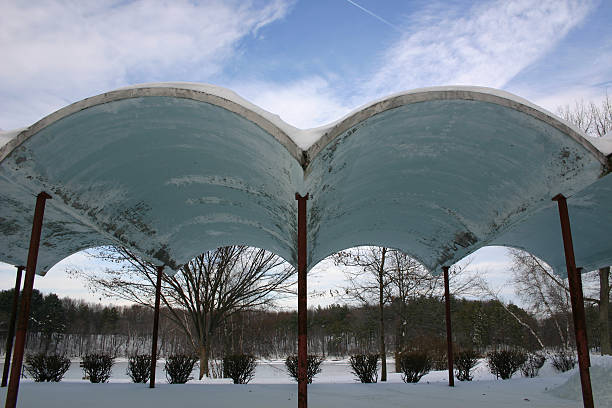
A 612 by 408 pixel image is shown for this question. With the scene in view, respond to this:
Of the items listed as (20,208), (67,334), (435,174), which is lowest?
(67,334)

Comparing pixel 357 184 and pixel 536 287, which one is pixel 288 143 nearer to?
pixel 357 184

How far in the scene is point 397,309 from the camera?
22047mm

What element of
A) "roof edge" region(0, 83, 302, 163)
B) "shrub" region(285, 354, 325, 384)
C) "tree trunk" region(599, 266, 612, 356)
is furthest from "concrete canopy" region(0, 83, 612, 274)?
"tree trunk" region(599, 266, 612, 356)

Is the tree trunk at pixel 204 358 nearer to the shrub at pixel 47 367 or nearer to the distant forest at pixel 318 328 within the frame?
the distant forest at pixel 318 328

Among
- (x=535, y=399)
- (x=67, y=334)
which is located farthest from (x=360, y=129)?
(x=67, y=334)

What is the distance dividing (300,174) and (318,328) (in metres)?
55.1

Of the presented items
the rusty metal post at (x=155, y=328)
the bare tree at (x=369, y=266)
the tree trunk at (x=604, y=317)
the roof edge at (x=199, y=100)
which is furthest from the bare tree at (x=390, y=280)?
the roof edge at (x=199, y=100)

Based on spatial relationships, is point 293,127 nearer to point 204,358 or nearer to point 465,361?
point 465,361

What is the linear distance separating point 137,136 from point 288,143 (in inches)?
84.5

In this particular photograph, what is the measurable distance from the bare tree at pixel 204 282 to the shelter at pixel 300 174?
8.18 m

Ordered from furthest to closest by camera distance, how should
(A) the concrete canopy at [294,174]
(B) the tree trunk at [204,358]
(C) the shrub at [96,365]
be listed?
(B) the tree trunk at [204,358], (C) the shrub at [96,365], (A) the concrete canopy at [294,174]

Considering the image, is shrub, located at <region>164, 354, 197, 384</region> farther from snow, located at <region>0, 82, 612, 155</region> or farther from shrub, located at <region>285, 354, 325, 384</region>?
snow, located at <region>0, 82, 612, 155</region>

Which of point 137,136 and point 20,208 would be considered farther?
point 20,208

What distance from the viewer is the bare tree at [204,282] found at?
17.3m
